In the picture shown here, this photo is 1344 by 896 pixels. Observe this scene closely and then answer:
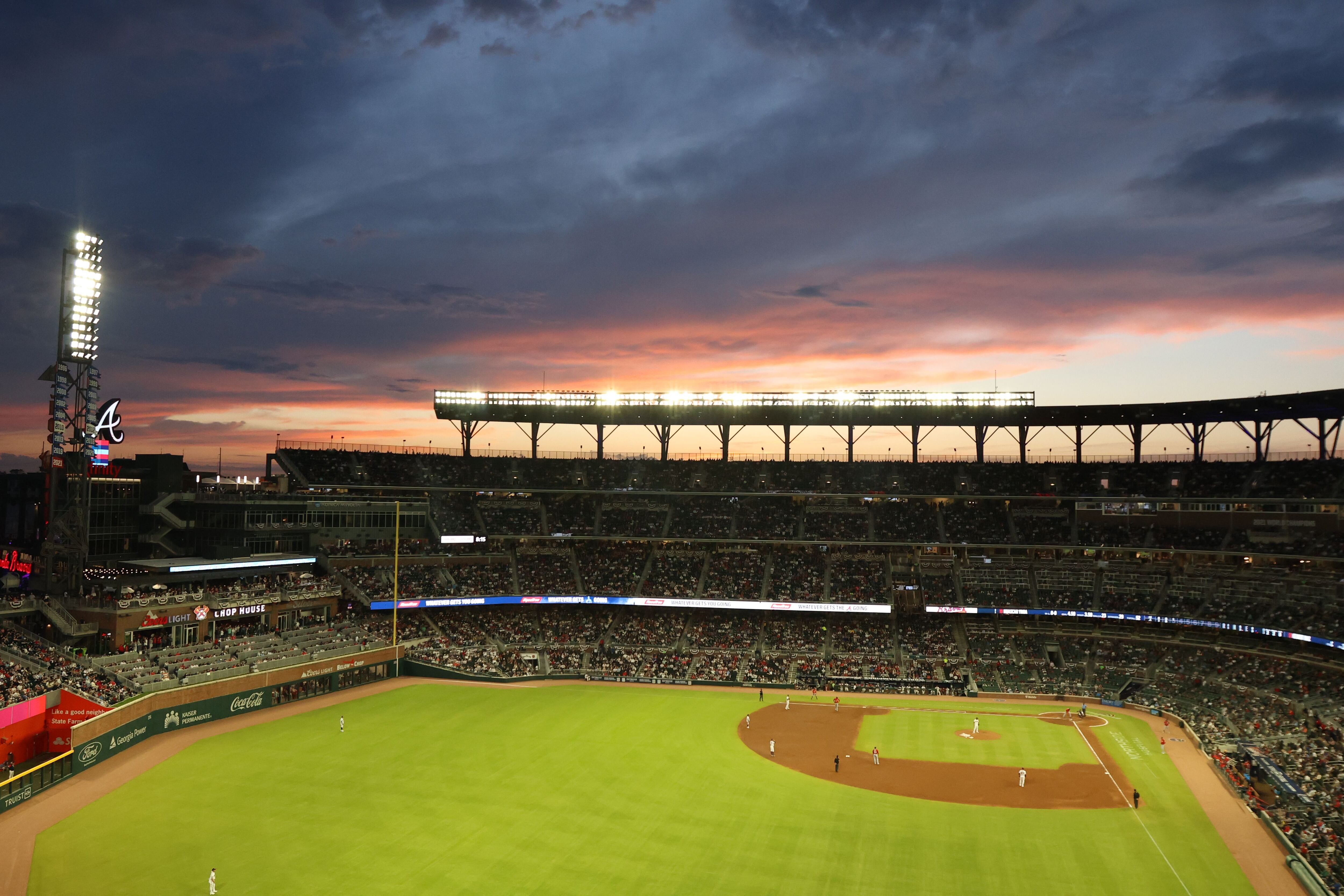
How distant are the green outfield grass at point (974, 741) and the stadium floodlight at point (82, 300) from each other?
51.3 meters

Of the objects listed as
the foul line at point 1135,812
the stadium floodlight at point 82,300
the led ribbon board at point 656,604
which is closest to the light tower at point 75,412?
the stadium floodlight at point 82,300

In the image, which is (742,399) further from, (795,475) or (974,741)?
(974,741)

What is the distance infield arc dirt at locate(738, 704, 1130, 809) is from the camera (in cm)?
3666

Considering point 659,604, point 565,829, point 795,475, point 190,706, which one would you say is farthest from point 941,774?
point 795,475

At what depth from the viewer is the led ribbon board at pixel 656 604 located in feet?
220

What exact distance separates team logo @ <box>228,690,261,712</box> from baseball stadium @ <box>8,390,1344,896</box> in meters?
0.24

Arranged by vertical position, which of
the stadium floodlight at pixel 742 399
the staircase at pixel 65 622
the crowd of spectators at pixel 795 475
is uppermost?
the stadium floodlight at pixel 742 399

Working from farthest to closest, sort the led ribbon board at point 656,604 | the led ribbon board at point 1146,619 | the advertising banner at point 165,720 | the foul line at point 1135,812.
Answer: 1. the led ribbon board at point 656,604
2. the led ribbon board at point 1146,619
3. the advertising banner at point 165,720
4. the foul line at point 1135,812

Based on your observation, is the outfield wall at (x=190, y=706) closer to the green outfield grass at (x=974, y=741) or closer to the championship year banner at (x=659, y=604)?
the championship year banner at (x=659, y=604)

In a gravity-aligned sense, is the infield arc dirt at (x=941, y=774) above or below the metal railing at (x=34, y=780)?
below

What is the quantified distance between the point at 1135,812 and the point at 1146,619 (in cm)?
3068

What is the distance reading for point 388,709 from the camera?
5088 cm

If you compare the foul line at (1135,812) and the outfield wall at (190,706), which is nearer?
the foul line at (1135,812)

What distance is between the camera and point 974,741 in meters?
46.3
